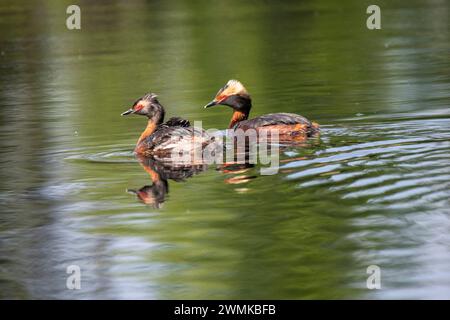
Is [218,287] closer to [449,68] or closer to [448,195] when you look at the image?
[448,195]

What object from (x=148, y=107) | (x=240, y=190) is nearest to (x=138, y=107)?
(x=148, y=107)

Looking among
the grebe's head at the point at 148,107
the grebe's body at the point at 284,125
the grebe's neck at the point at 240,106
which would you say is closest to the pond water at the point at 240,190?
the grebe's body at the point at 284,125

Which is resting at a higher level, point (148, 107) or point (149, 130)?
point (148, 107)

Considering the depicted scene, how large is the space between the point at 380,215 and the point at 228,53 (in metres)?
19.1

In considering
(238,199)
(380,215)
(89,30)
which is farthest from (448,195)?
(89,30)

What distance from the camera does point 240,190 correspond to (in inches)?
449

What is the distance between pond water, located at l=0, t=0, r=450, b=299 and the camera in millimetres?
8484

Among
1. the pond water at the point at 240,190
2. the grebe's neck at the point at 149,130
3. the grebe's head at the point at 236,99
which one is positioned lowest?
the pond water at the point at 240,190

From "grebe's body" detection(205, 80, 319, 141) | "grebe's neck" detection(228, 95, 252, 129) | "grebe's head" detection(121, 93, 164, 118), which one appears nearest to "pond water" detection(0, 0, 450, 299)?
"grebe's body" detection(205, 80, 319, 141)

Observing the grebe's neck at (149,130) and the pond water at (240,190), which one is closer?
the pond water at (240,190)

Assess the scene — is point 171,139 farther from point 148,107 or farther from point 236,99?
point 236,99

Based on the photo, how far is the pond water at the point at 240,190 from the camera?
848cm

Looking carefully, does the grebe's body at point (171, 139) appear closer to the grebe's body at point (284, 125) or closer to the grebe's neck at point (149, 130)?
the grebe's neck at point (149, 130)

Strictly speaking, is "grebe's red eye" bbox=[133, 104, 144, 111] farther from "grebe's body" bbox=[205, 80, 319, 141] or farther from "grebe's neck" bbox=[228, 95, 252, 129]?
"grebe's neck" bbox=[228, 95, 252, 129]
